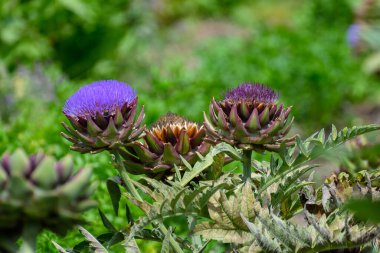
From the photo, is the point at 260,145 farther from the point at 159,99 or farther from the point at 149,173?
the point at 159,99

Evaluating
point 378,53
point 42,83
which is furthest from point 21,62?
point 378,53

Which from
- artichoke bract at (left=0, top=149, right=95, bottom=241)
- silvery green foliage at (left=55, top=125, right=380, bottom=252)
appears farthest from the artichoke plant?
silvery green foliage at (left=55, top=125, right=380, bottom=252)

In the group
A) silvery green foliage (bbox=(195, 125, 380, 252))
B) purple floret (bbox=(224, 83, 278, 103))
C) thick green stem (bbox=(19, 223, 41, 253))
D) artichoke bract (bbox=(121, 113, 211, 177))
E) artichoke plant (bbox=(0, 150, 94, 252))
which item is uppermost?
purple floret (bbox=(224, 83, 278, 103))

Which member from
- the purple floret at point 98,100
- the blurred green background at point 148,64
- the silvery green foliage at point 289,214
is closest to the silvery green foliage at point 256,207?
the silvery green foliage at point 289,214

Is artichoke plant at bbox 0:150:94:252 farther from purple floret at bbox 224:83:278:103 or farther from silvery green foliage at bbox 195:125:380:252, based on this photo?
purple floret at bbox 224:83:278:103

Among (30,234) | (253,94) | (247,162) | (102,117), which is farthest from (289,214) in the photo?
(30,234)
